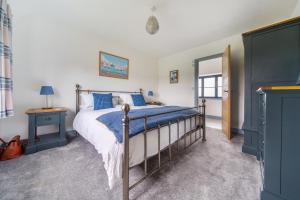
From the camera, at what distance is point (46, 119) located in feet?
7.16

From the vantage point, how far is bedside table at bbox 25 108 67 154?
2031 mm

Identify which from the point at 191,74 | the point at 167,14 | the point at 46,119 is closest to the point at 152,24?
the point at 167,14

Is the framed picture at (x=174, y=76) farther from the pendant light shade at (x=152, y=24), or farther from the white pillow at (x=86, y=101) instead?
the white pillow at (x=86, y=101)

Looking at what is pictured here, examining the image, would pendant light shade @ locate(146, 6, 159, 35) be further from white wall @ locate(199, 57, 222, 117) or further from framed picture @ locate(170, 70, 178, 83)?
white wall @ locate(199, 57, 222, 117)

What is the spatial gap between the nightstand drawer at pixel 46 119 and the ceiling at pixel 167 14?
2.00 m

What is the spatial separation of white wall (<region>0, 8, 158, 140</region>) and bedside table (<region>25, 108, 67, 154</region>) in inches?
17.3

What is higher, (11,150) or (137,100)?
(137,100)

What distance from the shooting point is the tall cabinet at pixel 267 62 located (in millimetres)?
1698

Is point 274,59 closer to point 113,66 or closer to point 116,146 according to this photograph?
point 116,146

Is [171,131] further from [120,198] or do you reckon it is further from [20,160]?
[20,160]

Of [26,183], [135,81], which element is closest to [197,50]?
[135,81]

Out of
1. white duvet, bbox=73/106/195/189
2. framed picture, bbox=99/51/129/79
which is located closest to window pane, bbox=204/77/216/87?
framed picture, bbox=99/51/129/79

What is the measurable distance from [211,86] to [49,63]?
20.0 ft

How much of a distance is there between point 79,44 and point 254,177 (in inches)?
164
